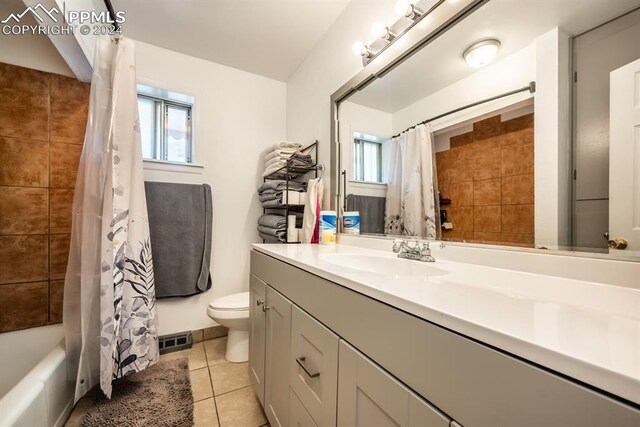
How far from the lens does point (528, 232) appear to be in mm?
735

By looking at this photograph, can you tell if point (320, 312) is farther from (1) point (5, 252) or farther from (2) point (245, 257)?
(1) point (5, 252)

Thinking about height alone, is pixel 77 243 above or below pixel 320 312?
above

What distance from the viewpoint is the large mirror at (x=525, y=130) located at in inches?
23.7

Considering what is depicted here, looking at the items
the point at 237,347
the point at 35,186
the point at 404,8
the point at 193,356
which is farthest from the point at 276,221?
the point at 35,186

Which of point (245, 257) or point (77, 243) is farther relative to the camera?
point (245, 257)

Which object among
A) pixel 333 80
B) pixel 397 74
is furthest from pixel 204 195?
pixel 397 74

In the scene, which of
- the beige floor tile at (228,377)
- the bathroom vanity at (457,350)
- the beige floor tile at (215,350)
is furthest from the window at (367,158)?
the beige floor tile at (215,350)

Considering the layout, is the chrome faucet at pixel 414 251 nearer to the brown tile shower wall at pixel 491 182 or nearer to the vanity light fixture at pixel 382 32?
the brown tile shower wall at pixel 491 182

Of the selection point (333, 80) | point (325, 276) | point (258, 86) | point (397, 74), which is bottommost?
point (325, 276)

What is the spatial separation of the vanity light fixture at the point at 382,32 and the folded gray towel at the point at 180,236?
1.53 meters

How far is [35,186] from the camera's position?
1.58 meters

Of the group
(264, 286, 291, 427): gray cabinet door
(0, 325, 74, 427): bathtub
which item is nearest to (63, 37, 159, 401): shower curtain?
(0, 325, 74, 427): bathtub

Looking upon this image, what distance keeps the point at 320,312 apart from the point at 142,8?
2037 millimetres

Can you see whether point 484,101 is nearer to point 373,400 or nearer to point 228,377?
point 373,400
